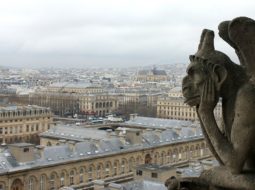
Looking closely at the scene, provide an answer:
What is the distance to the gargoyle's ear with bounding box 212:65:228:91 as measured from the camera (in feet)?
15.6

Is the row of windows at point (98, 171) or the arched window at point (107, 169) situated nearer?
the row of windows at point (98, 171)

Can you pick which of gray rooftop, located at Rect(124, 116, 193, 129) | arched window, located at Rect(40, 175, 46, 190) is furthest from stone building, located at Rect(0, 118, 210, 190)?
gray rooftop, located at Rect(124, 116, 193, 129)

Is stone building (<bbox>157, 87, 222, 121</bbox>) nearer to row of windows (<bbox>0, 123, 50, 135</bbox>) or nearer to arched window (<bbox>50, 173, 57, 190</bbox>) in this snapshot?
row of windows (<bbox>0, 123, 50, 135</bbox>)

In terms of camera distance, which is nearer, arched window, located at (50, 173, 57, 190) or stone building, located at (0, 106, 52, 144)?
arched window, located at (50, 173, 57, 190)

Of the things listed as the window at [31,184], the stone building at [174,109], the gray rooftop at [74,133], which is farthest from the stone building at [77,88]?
the window at [31,184]

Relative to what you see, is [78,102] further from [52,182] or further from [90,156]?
[52,182]

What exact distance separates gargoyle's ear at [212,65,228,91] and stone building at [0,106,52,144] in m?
69.2

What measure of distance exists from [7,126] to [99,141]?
36.5 meters

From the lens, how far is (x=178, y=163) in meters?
45.7

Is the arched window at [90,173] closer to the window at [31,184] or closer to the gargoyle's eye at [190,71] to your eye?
the window at [31,184]

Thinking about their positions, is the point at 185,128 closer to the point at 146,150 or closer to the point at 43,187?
the point at 146,150

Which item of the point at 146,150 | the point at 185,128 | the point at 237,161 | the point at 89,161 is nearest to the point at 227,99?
the point at 237,161

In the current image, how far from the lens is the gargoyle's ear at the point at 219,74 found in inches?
187

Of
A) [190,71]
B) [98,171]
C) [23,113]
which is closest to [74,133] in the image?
[98,171]
